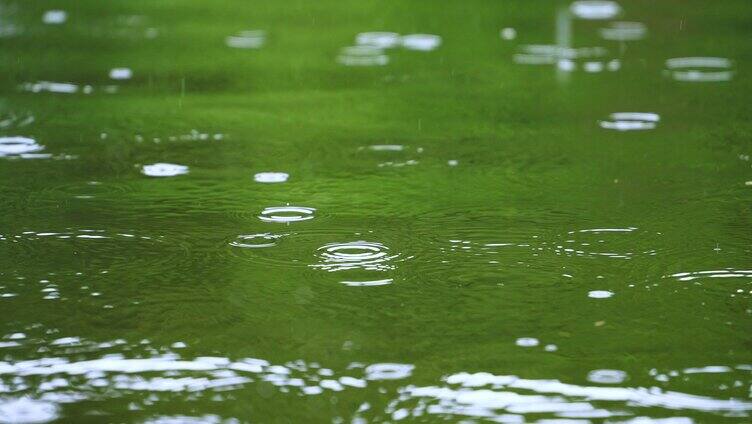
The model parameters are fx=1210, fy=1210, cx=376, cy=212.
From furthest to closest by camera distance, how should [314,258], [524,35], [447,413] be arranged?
[524,35] → [314,258] → [447,413]

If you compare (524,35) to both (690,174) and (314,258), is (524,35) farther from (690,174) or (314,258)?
(314,258)

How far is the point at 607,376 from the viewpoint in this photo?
229 centimetres

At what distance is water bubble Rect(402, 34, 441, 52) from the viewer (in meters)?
7.08

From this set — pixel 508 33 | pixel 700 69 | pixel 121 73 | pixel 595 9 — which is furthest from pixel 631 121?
pixel 595 9

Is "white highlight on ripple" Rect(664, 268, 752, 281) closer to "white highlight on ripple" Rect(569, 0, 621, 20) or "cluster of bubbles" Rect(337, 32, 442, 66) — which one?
"cluster of bubbles" Rect(337, 32, 442, 66)

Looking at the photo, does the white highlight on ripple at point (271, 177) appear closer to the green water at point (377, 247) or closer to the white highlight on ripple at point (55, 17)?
the green water at point (377, 247)

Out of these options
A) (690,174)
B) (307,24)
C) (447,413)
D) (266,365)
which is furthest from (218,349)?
(307,24)

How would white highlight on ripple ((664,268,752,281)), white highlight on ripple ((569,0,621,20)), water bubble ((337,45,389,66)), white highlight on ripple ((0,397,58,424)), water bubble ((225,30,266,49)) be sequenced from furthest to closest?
white highlight on ripple ((569,0,621,20)) < water bubble ((225,30,266,49)) < water bubble ((337,45,389,66)) < white highlight on ripple ((664,268,752,281)) < white highlight on ripple ((0,397,58,424))

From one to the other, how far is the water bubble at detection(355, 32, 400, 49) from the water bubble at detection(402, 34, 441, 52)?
6 centimetres

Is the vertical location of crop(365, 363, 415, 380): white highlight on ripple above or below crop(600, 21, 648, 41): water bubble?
above

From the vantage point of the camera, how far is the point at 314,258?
3.03 meters

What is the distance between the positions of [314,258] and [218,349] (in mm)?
633

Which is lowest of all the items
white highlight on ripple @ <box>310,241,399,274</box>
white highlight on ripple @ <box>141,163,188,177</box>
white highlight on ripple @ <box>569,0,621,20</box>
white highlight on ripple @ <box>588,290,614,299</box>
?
white highlight on ripple @ <box>569,0,621,20</box>

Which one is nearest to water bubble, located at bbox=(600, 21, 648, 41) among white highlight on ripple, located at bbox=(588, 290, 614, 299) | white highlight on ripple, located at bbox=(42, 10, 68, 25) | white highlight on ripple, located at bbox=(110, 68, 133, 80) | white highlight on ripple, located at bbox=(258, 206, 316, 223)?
white highlight on ripple, located at bbox=(110, 68, 133, 80)
